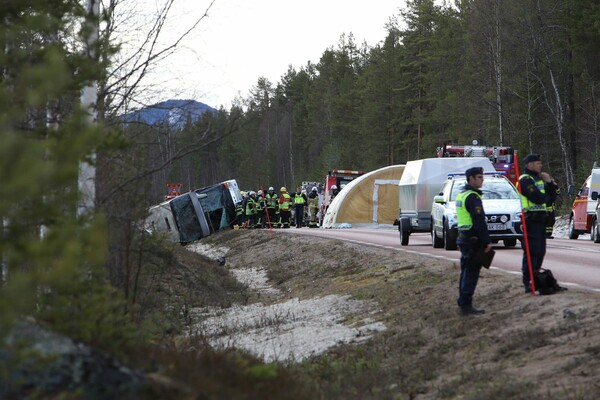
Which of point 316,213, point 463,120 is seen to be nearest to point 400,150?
point 463,120

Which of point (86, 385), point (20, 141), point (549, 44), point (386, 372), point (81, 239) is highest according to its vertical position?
point (549, 44)

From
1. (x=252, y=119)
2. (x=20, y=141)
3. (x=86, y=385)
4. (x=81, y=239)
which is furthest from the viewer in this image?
(x=252, y=119)

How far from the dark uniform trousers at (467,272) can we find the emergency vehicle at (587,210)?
52.6 ft

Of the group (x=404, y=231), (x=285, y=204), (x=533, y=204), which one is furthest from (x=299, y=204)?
(x=533, y=204)

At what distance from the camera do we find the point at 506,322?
456 inches

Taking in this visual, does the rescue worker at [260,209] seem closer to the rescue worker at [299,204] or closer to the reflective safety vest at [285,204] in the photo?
the reflective safety vest at [285,204]

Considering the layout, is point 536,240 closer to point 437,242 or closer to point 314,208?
point 437,242

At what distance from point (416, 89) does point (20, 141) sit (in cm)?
7840

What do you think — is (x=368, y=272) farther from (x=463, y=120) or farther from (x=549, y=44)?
(x=463, y=120)

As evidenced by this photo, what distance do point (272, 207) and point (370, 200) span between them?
5.36m

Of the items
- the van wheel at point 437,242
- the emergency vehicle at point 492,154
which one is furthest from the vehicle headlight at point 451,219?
the emergency vehicle at point 492,154

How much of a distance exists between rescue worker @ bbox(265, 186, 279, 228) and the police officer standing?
3408 cm

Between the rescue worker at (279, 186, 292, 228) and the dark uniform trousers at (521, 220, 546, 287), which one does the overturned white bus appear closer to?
the rescue worker at (279, 186, 292, 228)

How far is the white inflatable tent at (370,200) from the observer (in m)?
43.2
